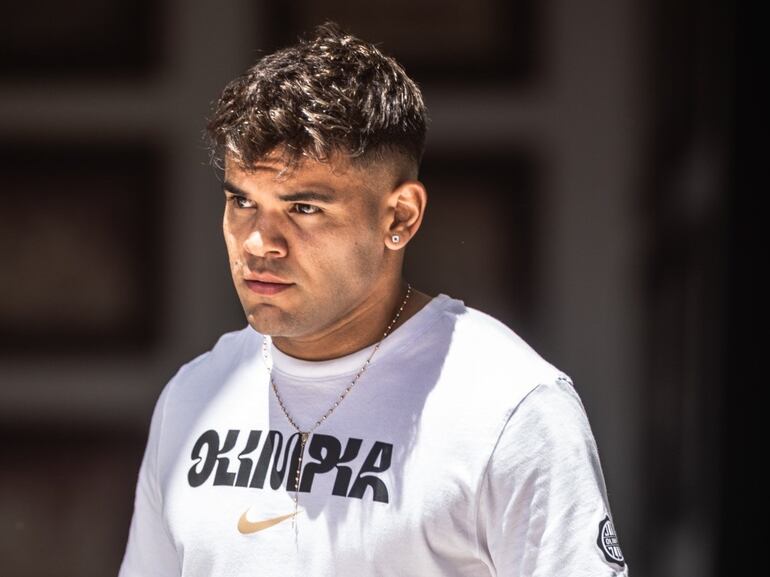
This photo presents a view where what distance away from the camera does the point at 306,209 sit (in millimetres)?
2090

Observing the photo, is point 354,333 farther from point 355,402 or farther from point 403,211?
point 403,211

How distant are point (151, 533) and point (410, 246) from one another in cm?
190

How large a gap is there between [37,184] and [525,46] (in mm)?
1710

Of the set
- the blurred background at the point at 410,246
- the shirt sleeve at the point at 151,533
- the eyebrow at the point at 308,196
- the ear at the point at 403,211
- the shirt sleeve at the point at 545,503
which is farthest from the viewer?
the blurred background at the point at 410,246

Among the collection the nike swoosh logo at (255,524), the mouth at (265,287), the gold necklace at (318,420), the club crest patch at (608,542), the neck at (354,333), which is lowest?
the nike swoosh logo at (255,524)

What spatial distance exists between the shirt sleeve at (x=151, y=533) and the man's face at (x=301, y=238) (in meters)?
0.43

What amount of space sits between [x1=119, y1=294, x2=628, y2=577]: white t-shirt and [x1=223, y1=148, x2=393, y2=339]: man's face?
15 centimetres

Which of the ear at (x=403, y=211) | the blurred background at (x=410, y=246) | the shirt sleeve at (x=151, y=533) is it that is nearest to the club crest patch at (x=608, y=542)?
the ear at (x=403, y=211)

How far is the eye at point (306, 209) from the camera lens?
2.08 meters

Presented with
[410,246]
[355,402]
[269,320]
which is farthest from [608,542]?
[410,246]

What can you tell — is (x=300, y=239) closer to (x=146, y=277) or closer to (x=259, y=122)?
(x=259, y=122)

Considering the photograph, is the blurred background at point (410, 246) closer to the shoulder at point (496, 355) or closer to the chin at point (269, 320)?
the shoulder at point (496, 355)

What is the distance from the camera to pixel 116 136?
415cm

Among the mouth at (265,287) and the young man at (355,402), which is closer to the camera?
the young man at (355,402)
